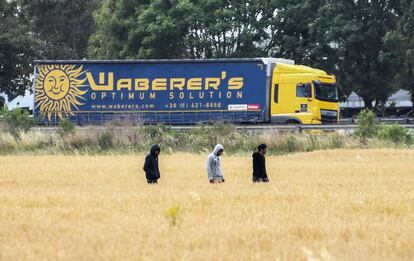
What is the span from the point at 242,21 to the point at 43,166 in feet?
99.7

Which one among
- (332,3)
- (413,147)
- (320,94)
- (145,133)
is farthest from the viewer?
(332,3)

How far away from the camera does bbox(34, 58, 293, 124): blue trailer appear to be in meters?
49.8

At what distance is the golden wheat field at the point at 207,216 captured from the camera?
12891mm

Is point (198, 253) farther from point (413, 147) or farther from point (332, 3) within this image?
point (332, 3)

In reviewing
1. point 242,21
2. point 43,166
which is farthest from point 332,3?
point 43,166

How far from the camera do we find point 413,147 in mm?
39250

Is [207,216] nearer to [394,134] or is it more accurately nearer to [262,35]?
[394,134]

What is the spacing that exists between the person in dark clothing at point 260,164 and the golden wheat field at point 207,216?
316 millimetres

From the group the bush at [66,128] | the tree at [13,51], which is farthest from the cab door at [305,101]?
the tree at [13,51]

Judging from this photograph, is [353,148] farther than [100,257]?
Yes

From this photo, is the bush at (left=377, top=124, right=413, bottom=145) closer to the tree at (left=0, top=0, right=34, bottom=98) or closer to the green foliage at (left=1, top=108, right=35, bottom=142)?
the green foliage at (left=1, top=108, right=35, bottom=142)

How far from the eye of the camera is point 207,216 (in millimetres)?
16734

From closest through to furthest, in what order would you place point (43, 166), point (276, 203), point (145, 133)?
point (276, 203)
point (43, 166)
point (145, 133)

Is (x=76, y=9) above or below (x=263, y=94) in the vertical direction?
above
